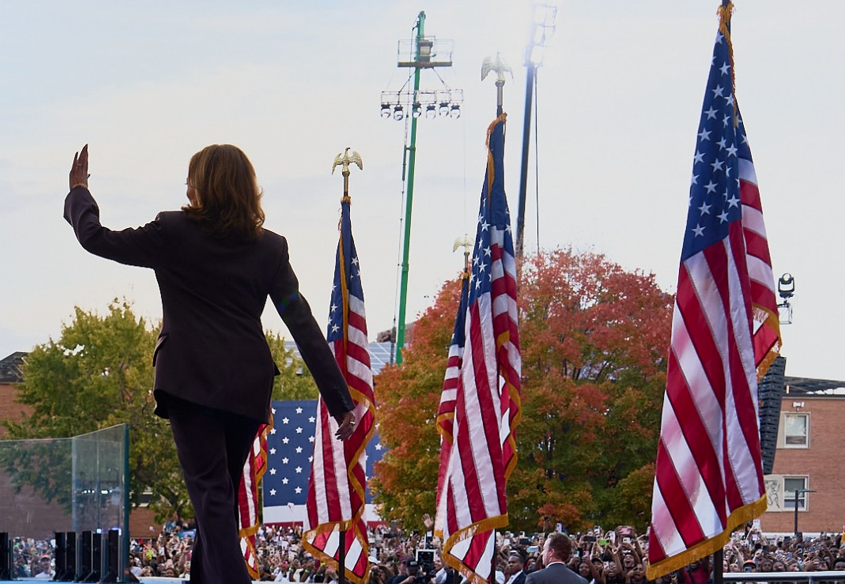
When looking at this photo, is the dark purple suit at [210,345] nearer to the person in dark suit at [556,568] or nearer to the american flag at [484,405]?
the person in dark suit at [556,568]

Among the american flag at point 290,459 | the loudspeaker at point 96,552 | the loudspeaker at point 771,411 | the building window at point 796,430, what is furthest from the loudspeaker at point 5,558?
the building window at point 796,430

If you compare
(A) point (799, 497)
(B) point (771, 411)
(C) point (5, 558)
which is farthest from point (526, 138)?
(A) point (799, 497)

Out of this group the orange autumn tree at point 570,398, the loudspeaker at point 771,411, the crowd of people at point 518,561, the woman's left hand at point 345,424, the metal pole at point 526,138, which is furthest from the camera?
the metal pole at point 526,138

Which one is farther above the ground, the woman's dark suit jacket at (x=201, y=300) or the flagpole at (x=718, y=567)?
the woman's dark suit jacket at (x=201, y=300)

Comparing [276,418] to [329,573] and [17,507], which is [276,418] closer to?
[329,573]

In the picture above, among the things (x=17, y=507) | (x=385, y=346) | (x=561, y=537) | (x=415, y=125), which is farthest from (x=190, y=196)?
(x=385, y=346)

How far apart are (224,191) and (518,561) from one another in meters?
12.2

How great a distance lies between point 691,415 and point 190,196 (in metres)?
3.76

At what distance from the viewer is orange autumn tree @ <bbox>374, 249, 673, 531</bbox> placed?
2859 cm

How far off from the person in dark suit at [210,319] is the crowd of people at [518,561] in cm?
453

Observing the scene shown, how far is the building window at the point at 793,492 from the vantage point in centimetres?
6097

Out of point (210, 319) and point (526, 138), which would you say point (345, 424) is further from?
point (526, 138)

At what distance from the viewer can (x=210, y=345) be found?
14.1 feet

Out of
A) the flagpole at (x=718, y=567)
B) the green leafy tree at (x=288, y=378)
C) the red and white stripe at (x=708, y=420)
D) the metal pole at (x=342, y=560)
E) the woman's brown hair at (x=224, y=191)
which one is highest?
the green leafy tree at (x=288, y=378)
